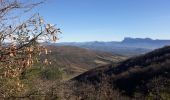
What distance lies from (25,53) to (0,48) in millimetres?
557

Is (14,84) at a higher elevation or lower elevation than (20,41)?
lower

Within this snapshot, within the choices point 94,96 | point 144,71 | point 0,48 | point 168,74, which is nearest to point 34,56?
point 0,48

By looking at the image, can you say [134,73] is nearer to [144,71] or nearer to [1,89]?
[144,71]

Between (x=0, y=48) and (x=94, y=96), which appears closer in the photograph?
(x=0, y=48)

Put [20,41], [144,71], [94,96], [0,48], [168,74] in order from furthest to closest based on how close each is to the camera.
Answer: [144,71] → [168,74] → [94,96] → [20,41] → [0,48]

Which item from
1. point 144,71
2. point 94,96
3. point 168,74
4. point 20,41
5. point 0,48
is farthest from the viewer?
point 144,71

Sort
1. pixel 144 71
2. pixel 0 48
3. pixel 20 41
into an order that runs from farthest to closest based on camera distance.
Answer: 1. pixel 144 71
2. pixel 20 41
3. pixel 0 48

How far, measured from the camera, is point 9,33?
901 cm

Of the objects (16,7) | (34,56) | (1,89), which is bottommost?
(1,89)

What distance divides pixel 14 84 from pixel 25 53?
1.02 metres

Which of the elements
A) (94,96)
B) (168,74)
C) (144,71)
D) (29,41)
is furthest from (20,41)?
(144,71)

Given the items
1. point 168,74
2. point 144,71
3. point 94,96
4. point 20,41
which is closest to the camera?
point 20,41

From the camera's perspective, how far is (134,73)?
276 ft

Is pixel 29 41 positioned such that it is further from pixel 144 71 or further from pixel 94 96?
pixel 144 71
